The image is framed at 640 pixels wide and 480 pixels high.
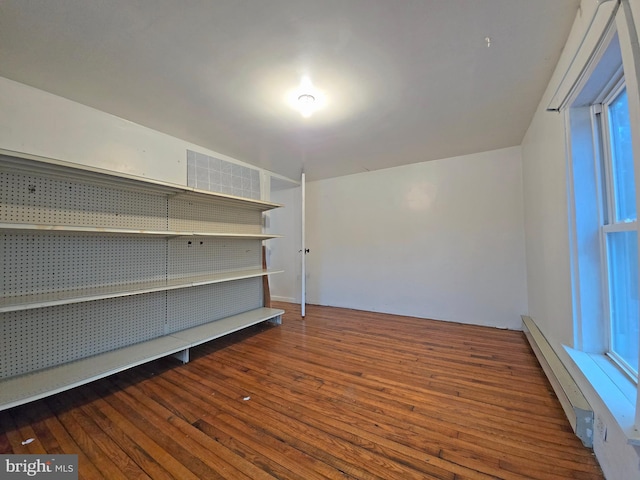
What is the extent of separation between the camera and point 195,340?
2473mm

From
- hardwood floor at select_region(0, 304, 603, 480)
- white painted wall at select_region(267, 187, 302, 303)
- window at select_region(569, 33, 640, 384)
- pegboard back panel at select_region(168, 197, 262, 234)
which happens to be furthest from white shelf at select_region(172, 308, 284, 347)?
window at select_region(569, 33, 640, 384)

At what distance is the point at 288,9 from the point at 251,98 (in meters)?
0.91

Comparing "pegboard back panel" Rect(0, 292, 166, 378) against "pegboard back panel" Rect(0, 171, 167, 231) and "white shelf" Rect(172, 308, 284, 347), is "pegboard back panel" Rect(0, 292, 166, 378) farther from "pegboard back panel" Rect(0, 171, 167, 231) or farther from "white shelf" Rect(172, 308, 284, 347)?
"pegboard back panel" Rect(0, 171, 167, 231)

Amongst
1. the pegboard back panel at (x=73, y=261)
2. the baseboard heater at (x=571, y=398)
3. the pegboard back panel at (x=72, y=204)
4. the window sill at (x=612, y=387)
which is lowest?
the baseboard heater at (x=571, y=398)

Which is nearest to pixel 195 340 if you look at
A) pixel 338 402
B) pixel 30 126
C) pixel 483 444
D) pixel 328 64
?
pixel 338 402

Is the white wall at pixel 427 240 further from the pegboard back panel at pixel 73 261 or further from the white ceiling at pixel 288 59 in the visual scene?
the pegboard back panel at pixel 73 261

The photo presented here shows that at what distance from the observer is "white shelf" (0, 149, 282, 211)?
1.56 m

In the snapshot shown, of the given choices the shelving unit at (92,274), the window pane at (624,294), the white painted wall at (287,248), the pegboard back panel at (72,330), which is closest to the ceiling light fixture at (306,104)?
the shelving unit at (92,274)

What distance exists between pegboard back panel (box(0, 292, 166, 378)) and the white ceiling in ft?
5.68

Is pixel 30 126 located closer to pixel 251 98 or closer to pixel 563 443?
pixel 251 98

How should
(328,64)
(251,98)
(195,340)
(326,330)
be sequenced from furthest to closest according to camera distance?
(326,330) < (195,340) < (251,98) < (328,64)

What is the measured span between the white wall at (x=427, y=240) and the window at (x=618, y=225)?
77.1 inches

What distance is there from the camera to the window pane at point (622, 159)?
4.45 ft

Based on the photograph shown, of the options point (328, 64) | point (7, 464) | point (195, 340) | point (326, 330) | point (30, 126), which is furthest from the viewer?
point (326, 330)
